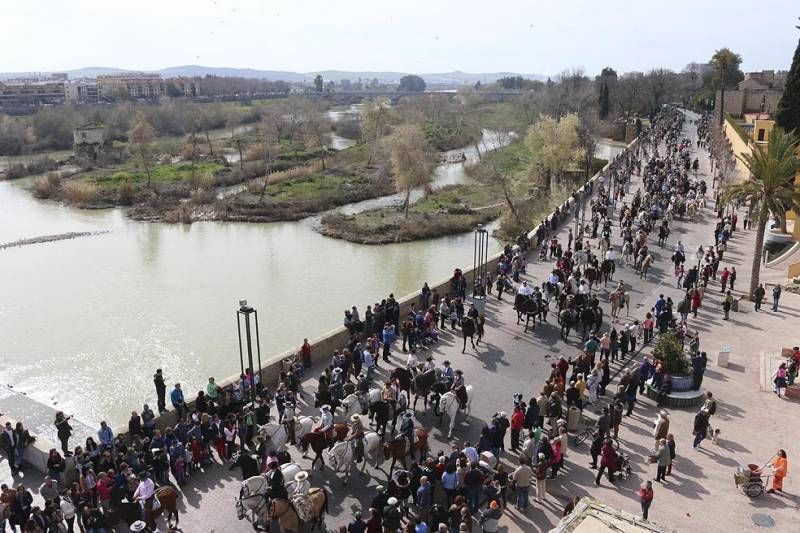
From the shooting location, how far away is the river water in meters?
21.1

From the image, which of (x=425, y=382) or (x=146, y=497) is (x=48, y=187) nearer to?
(x=425, y=382)

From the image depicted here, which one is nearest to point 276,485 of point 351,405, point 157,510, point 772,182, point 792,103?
point 157,510

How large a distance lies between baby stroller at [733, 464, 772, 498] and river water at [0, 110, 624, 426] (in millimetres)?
14485

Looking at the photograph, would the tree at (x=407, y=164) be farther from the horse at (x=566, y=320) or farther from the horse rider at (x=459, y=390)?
the horse rider at (x=459, y=390)

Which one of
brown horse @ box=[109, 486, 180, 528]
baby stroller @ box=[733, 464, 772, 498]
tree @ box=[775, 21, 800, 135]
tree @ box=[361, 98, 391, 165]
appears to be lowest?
baby stroller @ box=[733, 464, 772, 498]

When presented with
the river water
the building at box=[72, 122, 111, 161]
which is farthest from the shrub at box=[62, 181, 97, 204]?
the building at box=[72, 122, 111, 161]

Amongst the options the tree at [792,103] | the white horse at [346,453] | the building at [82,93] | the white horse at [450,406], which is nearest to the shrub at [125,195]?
the tree at [792,103]

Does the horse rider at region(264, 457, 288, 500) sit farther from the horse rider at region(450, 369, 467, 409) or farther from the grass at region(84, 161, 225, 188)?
the grass at region(84, 161, 225, 188)

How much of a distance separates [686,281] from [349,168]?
45304 millimetres

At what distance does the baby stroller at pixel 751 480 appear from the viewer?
11438 mm

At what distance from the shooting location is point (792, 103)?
99.1ft

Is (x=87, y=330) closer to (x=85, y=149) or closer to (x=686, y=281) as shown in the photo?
(x=686, y=281)

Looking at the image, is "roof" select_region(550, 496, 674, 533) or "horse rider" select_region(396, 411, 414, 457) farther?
"horse rider" select_region(396, 411, 414, 457)

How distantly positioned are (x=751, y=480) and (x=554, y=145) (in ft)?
125
